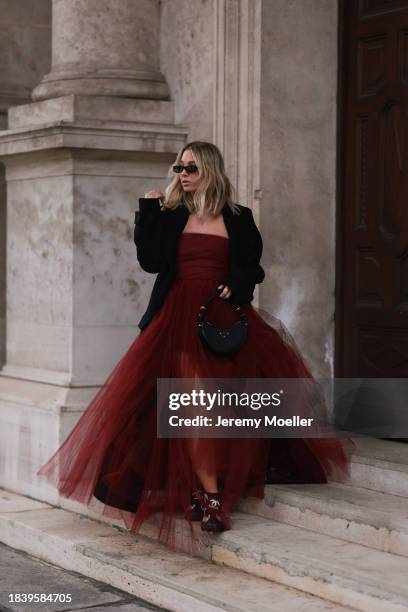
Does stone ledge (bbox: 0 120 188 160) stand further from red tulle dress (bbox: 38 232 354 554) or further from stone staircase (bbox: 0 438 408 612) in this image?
stone staircase (bbox: 0 438 408 612)

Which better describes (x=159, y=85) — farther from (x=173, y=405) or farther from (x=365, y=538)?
(x=365, y=538)

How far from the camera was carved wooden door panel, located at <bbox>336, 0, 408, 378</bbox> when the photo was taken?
7.80m

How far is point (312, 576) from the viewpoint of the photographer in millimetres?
5875

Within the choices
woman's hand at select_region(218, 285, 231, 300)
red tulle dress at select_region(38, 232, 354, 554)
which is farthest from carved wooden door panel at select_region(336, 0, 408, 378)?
woman's hand at select_region(218, 285, 231, 300)

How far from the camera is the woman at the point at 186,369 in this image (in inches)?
263

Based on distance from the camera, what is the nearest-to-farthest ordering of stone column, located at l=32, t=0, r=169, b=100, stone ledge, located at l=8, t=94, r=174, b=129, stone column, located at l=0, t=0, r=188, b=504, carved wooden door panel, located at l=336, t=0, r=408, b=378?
carved wooden door panel, located at l=336, t=0, r=408, b=378
stone column, located at l=0, t=0, r=188, b=504
stone ledge, located at l=8, t=94, r=174, b=129
stone column, located at l=32, t=0, r=169, b=100

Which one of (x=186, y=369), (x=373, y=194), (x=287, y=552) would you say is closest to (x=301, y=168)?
(x=373, y=194)

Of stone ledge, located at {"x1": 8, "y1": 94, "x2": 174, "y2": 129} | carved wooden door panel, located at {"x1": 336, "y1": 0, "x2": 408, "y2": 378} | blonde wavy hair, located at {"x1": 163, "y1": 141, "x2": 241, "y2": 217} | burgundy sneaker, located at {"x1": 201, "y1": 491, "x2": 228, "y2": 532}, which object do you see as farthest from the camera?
stone ledge, located at {"x1": 8, "y1": 94, "x2": 174, "y2": 129}

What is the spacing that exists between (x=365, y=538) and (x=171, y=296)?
1606mm

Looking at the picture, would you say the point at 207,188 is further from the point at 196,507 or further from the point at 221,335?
the point at 196,507

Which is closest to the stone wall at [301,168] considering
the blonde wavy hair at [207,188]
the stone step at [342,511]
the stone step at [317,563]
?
the blonde wavy hair at [207,188]

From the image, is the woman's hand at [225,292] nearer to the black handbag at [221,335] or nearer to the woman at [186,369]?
the woman at [186,369]

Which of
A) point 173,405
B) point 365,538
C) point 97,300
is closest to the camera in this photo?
point 365,538

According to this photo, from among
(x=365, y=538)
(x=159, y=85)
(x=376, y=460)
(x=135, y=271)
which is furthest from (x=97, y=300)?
(x=365, y=538)
